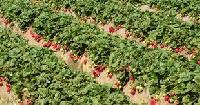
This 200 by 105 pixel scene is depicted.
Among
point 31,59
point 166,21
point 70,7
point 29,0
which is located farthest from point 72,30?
point 29,0

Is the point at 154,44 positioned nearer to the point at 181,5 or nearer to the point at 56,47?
the point at 181,5

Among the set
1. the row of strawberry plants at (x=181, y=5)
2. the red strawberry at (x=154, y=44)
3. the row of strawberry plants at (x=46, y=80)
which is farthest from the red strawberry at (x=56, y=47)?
the row of strawberry plants at (x=181, y=5)

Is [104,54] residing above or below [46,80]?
above

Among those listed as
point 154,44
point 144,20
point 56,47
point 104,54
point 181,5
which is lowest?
point 56,47

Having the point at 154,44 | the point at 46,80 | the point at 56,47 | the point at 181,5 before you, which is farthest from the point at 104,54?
the point at 181,5

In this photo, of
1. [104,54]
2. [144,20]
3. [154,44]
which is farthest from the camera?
[144,20]

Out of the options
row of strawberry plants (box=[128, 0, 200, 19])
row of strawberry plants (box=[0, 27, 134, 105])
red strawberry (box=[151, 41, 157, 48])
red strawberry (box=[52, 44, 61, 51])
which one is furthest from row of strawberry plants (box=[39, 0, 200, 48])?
row of strawberry plants (box=[0, 27, 134, 105])

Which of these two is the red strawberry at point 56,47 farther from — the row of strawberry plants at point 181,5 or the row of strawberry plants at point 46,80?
the row of strawberry plants at point 181,5

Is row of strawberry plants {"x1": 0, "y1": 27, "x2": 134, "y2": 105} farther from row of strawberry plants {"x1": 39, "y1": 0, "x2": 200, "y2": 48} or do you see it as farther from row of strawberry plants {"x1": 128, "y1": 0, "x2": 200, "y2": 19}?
row of strawberry plants {"x1": 128, "y1": 0, "x2": 200, "y2": 19}
